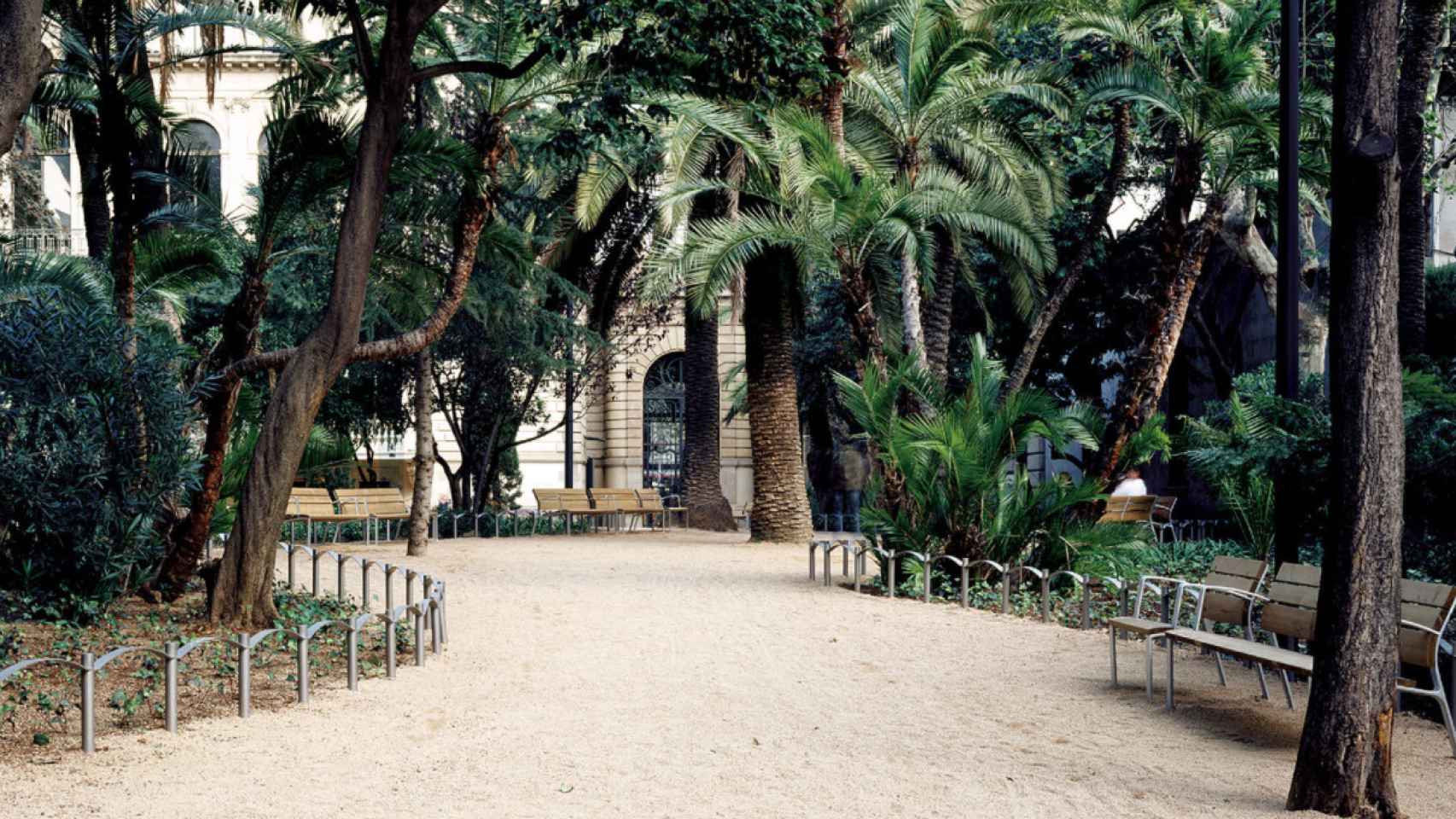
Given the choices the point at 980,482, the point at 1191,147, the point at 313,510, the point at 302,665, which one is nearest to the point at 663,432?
the point at 313,510

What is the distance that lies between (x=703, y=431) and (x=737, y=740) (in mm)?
17549

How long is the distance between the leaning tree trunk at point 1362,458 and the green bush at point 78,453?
7.93m

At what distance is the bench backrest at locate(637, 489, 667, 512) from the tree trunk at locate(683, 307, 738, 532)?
1.22 metres

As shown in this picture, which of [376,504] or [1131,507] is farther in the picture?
[376,504]

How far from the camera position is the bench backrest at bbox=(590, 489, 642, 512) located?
26.3 m

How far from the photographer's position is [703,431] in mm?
25062

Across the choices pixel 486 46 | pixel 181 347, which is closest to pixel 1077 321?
pixel 486 46

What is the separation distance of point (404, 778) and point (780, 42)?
6.90 m

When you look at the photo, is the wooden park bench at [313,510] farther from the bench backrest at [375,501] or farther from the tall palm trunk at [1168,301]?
the tall palm trunk at [1168,301]

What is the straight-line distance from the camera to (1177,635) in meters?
8.52

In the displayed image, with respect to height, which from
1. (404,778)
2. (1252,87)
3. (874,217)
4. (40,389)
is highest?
(1252,87)

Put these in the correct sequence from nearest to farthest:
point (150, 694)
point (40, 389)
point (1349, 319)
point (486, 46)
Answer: point (1349, 319), point (150, 694), point (40, 389), point (486, 46)

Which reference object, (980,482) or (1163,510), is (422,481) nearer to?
(980,482)

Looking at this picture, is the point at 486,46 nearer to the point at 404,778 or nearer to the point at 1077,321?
the point at 404,778
